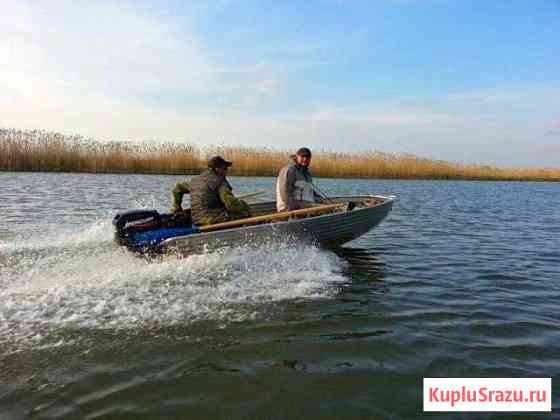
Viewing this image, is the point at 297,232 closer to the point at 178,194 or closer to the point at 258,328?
the point at 178,194

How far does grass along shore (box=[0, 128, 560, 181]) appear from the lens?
78.6 feet

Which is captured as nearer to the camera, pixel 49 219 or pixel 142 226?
pixel 142 226

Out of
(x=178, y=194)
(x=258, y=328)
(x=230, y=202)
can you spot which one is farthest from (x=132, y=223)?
(x=258, y=328)

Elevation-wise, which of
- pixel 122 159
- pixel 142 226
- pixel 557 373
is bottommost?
pixel 557 373

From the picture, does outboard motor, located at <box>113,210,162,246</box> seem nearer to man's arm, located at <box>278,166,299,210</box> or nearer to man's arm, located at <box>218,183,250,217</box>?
man's arm, located at <box>218,183,250,217</box>

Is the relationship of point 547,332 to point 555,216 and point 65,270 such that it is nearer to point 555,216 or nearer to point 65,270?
point 65,270

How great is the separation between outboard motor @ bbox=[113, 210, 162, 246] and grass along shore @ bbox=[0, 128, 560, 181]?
2053 centimetres

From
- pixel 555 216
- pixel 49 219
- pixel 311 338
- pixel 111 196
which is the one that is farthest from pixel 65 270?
pixel 555 216

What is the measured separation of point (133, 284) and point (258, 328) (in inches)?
73.7

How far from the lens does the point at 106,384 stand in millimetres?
3152

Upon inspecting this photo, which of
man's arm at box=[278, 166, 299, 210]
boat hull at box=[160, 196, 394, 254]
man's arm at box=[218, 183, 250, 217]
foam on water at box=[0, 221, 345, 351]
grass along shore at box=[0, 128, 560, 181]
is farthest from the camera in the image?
grass along shore at box=[0, 128, 560, 181]

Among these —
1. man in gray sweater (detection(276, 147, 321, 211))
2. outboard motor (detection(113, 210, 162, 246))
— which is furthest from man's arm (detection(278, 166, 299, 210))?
outboard motor (detection(113, 210, 162, 246))

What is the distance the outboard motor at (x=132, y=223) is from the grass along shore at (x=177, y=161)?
2053 cm

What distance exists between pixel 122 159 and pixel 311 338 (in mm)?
24694
